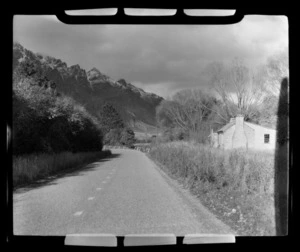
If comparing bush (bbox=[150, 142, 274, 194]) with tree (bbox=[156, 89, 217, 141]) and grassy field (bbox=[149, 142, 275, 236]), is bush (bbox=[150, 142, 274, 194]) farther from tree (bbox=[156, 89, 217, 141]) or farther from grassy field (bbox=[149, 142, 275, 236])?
tree (bbox=[156, 89, 217, 141])

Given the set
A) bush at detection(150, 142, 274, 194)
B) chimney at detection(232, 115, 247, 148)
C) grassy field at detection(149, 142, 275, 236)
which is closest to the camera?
chimney at detection(232, 115, 247, 148)

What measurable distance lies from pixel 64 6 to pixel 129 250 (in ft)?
5.19

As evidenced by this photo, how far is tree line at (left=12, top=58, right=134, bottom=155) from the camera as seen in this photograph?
9.02ft

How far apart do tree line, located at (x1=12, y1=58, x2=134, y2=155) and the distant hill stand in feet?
0.26

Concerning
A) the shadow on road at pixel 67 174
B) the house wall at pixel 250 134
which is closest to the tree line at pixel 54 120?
the shadow on road at pixel 67 174

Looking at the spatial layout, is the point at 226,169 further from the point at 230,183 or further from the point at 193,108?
the point at 193,108

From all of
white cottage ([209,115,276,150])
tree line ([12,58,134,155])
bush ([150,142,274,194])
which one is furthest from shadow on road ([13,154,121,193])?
bush ([150,142,274,194])

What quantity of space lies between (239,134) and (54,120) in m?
4.46

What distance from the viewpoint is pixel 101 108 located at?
11.2 feet

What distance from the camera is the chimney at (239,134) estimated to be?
10.9 feet
